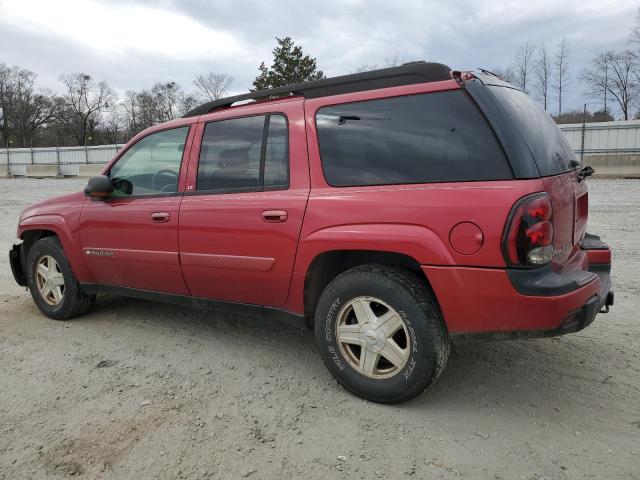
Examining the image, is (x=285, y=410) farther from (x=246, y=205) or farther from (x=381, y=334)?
(x=246, y=205)

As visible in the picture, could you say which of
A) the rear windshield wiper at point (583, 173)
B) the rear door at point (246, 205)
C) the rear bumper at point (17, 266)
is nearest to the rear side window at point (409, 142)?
the rear door at point (246, 205)

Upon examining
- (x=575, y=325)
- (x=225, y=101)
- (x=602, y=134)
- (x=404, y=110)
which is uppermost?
(x=602, y=134)

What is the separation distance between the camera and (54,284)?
468cm

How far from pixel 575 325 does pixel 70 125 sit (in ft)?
280

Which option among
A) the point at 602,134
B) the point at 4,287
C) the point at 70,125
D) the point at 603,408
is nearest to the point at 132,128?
the point at 70,125

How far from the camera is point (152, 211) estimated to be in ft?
12.6

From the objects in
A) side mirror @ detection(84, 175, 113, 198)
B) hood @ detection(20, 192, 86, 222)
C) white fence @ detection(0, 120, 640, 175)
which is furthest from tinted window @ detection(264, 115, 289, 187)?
white fence @ detection(0, 120, 640, 175)

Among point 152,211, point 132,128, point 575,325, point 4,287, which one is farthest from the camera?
point 132,128

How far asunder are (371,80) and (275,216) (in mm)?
994

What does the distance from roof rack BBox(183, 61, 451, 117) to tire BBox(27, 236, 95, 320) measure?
7.78 ft

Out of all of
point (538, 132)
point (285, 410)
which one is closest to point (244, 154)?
point (285, 410)

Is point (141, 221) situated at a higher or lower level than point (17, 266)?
higher

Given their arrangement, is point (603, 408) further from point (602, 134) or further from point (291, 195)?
point (602, 134)

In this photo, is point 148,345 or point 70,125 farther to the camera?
A: point 70,125
